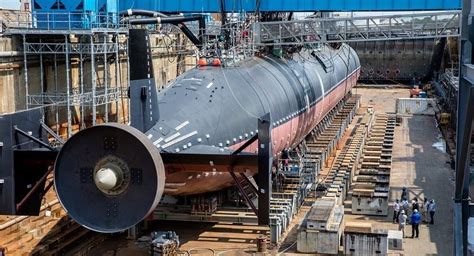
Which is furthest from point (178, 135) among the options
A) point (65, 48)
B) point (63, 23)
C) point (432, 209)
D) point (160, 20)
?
point (160, 20)

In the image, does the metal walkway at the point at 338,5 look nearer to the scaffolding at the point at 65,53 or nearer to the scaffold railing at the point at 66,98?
the scaffolding at the point at 65,53

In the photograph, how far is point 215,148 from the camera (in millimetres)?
14516

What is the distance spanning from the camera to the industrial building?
446 inches

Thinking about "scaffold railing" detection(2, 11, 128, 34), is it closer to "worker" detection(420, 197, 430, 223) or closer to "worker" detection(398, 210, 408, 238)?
"worker" detection(398, 210, 408, 238)

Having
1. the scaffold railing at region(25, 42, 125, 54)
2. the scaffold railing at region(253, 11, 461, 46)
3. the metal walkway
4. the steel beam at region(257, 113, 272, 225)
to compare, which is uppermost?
the metal walkway

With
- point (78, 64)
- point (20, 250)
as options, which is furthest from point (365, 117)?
point (20, 250)

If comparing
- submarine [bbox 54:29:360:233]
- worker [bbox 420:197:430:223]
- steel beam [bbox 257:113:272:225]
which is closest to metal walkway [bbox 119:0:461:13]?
submarine [bbox 54:29:360:233]

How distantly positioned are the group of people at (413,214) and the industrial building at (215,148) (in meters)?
0.06

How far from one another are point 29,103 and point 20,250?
6.99 metres

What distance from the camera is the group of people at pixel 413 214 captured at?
18.4 m

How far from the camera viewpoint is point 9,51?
2103 cm

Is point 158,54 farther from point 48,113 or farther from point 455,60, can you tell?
point 455,60

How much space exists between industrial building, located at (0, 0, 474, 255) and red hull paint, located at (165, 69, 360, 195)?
7 centimetres

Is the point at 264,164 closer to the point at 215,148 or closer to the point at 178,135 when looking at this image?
the point at 215,148
